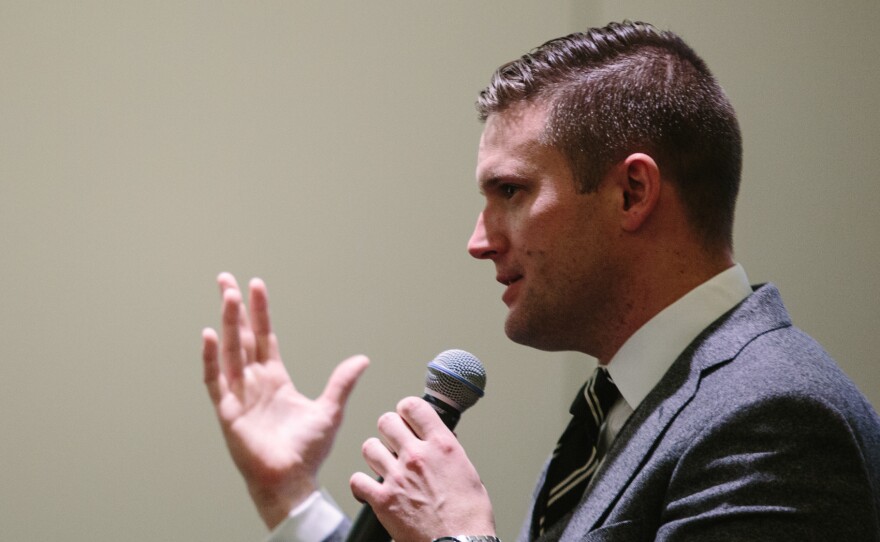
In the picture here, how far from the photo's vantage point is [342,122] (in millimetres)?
2594

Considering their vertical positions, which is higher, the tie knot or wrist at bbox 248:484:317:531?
the tie knot

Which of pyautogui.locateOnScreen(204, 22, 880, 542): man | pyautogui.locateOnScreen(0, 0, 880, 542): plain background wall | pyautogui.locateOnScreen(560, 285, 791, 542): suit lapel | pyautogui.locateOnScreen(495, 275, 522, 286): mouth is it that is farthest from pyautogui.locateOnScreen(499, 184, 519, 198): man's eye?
pyautogui.locateOnScreen(0, 0, 880, 542): plain background wall

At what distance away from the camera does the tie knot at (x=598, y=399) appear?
1.48 metres

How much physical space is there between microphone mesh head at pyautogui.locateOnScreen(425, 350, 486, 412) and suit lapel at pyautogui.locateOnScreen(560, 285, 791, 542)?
0.23 metres

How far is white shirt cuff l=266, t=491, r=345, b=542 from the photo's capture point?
1.60 metres

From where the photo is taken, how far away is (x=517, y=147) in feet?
4.91

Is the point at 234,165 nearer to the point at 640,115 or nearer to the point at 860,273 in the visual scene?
the point at 640,115

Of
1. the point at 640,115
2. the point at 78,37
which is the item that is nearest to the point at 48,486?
the point at 78,37

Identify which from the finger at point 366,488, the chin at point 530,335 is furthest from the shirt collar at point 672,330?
the finger at point 366,488

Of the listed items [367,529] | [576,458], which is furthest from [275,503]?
[576,458]

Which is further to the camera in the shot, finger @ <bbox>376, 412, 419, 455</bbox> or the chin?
the chin

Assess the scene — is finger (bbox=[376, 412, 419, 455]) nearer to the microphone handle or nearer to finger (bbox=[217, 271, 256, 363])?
the microphone handle

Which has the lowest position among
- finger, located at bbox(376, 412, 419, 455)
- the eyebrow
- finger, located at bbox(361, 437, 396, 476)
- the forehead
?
finger, located at bbox(361, 437, 396, 476)

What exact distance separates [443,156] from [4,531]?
5.01ft
